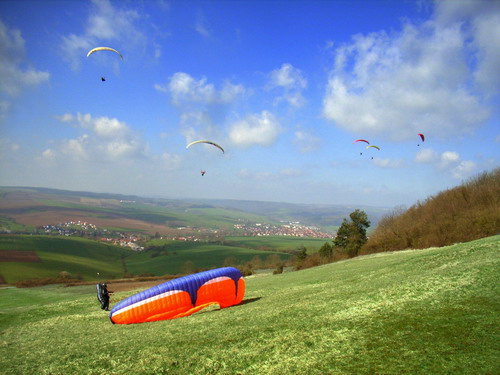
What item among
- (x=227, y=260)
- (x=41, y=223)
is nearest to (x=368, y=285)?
(x=227, y=260)

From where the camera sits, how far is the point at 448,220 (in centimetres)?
4953

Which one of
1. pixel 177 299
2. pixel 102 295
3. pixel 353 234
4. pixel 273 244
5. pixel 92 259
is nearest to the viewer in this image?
pixel 177 299

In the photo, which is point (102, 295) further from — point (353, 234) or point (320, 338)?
point (353, 234)

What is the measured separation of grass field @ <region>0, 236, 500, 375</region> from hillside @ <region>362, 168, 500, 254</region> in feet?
106

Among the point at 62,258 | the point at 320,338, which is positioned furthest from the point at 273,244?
the point at 320,338

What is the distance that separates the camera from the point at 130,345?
9.94 meters

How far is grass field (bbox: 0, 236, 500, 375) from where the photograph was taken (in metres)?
7.13

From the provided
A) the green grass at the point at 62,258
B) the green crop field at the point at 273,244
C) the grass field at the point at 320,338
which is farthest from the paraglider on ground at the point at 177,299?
the green crop field at the point at 273,244

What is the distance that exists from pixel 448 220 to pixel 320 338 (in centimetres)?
5048

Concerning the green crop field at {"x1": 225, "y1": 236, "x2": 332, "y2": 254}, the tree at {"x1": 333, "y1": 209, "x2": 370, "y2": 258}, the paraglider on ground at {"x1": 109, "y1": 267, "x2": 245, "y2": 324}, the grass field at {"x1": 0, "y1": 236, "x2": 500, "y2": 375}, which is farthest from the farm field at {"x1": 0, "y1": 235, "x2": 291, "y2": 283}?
the grass field at {"x1": 0, "y1": 236, "x2": 500, "y2": 375}

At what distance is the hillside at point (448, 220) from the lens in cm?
4150

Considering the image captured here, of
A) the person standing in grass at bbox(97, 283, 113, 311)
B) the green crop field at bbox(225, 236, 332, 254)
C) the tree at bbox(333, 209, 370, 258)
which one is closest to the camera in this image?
the person standing in grass at bbox(97, 283, 113, 311)

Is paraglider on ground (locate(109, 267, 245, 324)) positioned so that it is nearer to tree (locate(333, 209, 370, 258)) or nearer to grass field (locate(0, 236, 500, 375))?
grass field (locate(0, 236, 500, 375))

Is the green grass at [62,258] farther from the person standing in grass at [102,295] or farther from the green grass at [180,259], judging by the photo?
the person standing in grass at [102,295]
